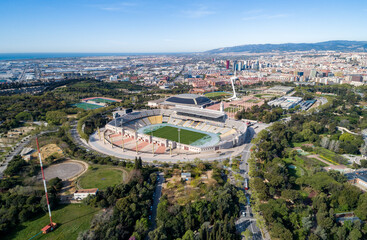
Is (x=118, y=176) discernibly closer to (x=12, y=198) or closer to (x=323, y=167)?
(x=12, y=198)

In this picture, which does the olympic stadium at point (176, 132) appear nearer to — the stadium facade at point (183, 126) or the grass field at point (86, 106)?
the stadium facade at point (183, 126)

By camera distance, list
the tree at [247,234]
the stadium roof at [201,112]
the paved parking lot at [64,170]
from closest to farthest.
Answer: the tree at [247,234] → the paved parking lot at [64,170] → the stadium roof at [201,112]

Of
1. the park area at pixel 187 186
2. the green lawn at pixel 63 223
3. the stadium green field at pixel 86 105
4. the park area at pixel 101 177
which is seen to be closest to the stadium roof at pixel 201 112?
the park area at pixel 187 186

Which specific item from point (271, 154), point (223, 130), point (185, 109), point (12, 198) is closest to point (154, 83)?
point (185, 109)

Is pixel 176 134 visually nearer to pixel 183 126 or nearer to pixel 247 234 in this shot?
pixel 183 126

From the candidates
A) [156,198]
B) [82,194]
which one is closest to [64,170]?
[82,194]

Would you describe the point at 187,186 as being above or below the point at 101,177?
below
